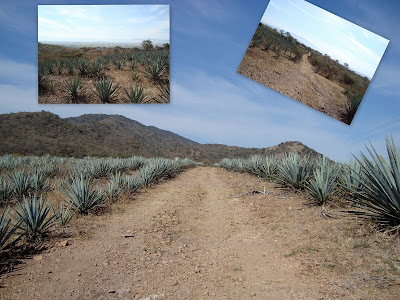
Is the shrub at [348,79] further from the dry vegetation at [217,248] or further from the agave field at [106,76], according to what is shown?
the agave field at [106,76]

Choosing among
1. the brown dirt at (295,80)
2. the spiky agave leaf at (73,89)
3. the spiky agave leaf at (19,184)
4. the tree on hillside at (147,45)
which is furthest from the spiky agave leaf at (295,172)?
the spiky agave leaf at (19,184)

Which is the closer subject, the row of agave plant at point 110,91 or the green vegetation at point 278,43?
the green vegetation at point 278,43

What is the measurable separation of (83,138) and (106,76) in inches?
863

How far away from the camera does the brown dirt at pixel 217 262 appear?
2.64m

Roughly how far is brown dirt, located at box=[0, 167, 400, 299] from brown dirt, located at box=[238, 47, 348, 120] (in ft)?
7.75

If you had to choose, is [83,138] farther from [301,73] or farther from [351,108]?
[351,108]

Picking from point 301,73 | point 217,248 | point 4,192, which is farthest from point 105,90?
point 217,248

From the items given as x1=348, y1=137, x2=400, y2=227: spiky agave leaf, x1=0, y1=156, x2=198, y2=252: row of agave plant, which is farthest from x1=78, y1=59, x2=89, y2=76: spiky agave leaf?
x1=348, y1=137, x2=400, y2=227: spiky agave leaf

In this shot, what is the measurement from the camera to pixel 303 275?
9.84 ft

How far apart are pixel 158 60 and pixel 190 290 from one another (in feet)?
23.2

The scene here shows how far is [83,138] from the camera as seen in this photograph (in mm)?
28922

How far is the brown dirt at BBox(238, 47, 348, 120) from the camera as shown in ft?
20.4

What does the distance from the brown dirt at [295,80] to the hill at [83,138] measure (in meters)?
16.6

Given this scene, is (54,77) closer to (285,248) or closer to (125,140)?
(285,248)
